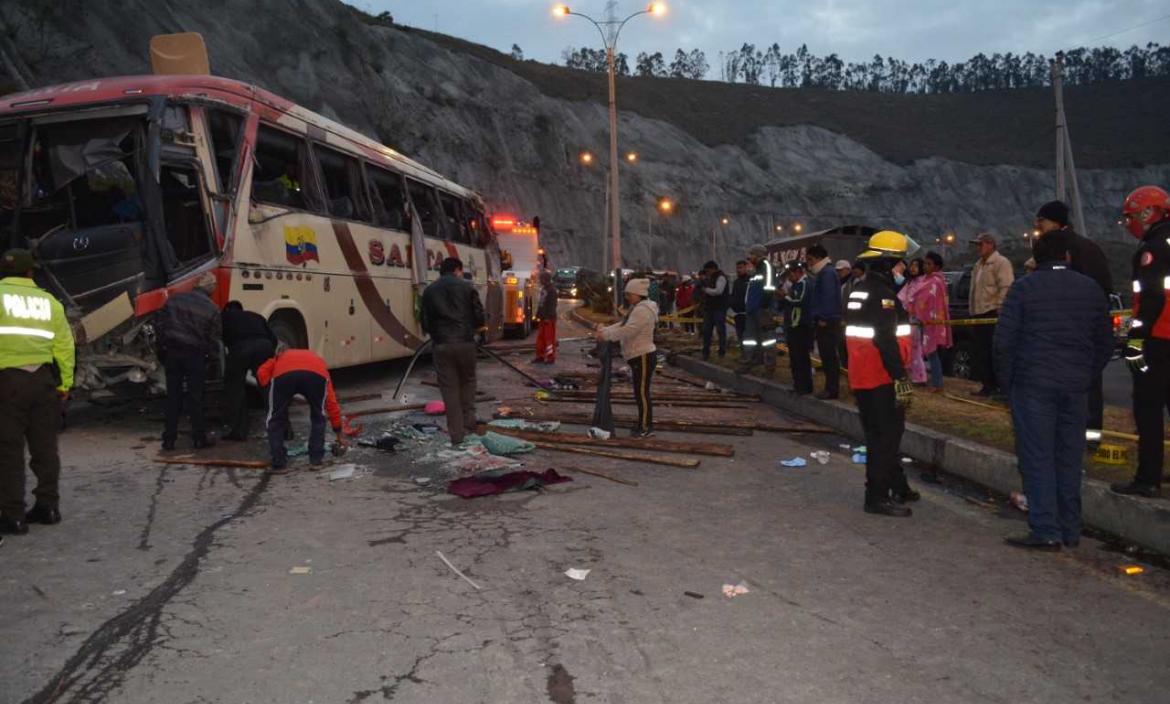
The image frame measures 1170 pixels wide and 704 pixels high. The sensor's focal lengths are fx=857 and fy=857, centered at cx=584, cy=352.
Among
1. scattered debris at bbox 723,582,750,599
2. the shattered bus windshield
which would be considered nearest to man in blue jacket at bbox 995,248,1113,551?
scattered debris at bbox 723,582,750,599

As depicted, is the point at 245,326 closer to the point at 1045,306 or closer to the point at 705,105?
the point at 1045,306

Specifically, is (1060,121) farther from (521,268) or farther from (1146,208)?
(1146,208)

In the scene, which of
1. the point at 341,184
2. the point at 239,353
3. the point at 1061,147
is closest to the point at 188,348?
the point at 239,353

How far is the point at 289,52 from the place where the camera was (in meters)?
49.8

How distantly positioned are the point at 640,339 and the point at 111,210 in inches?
220

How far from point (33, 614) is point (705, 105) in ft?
385

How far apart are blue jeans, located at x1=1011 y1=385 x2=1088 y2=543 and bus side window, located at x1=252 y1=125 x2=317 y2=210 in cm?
794

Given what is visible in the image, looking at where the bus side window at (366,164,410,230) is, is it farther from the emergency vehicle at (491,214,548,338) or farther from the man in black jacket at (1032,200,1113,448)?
the emergency vehicle at (491,214,548,338)

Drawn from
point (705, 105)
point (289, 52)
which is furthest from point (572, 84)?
point (289, 52)

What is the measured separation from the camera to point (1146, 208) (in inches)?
218

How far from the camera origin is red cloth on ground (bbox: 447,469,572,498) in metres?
6.41

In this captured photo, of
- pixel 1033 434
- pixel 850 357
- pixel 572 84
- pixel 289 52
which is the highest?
pixel 572 84

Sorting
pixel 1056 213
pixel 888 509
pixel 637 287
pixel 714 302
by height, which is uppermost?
pixel 1056 213

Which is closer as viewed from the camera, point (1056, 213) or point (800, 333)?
point (1056, 213)
